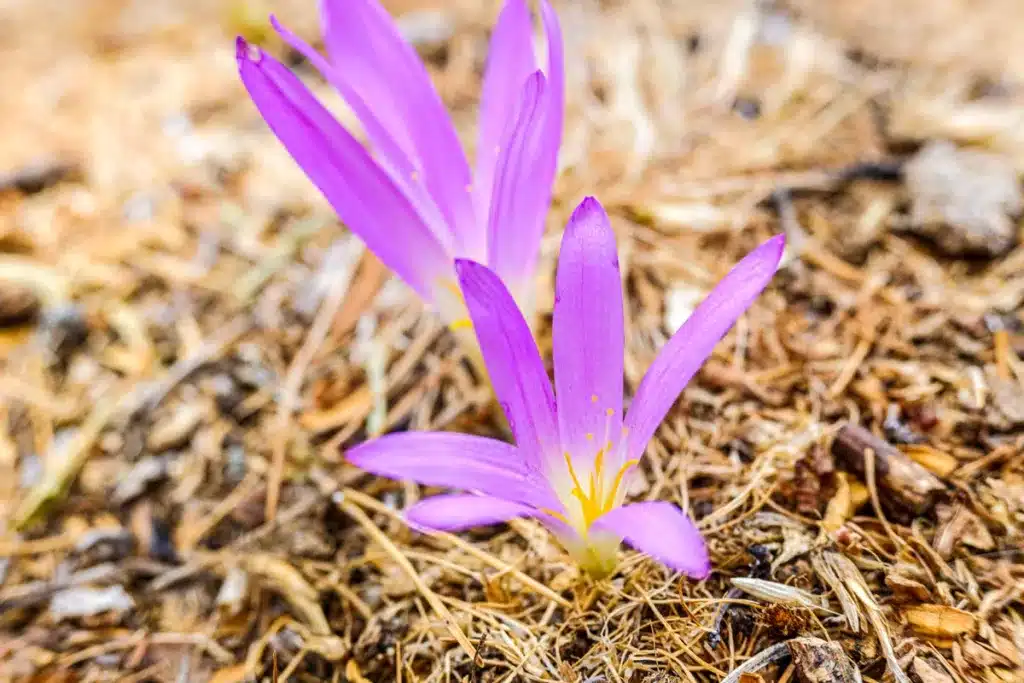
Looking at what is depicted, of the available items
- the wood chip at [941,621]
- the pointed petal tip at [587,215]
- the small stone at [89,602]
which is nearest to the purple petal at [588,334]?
the pointed petal tip at [587,215]

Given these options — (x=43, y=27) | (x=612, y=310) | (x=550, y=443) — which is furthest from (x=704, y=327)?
(x=43, y=27)

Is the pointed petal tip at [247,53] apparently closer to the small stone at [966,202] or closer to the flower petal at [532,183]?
the flower petal at [532,183]

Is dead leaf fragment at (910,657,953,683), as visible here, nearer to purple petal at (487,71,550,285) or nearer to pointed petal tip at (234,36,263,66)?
purple petal at (487,71,550,285)

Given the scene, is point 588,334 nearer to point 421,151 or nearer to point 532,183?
point 532,183

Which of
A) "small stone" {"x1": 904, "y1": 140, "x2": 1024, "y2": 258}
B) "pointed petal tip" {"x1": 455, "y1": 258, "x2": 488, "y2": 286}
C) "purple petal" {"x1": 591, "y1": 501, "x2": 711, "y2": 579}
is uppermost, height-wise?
"pointed petal tip" {"x1": 455, "y1": 258, "x2": 488, "y2": 286}

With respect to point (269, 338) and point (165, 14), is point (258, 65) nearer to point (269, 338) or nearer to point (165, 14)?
point (269, 338)

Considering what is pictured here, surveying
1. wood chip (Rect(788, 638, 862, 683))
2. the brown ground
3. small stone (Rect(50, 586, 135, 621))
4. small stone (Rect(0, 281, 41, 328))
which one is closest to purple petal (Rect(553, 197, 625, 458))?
the brown ground
